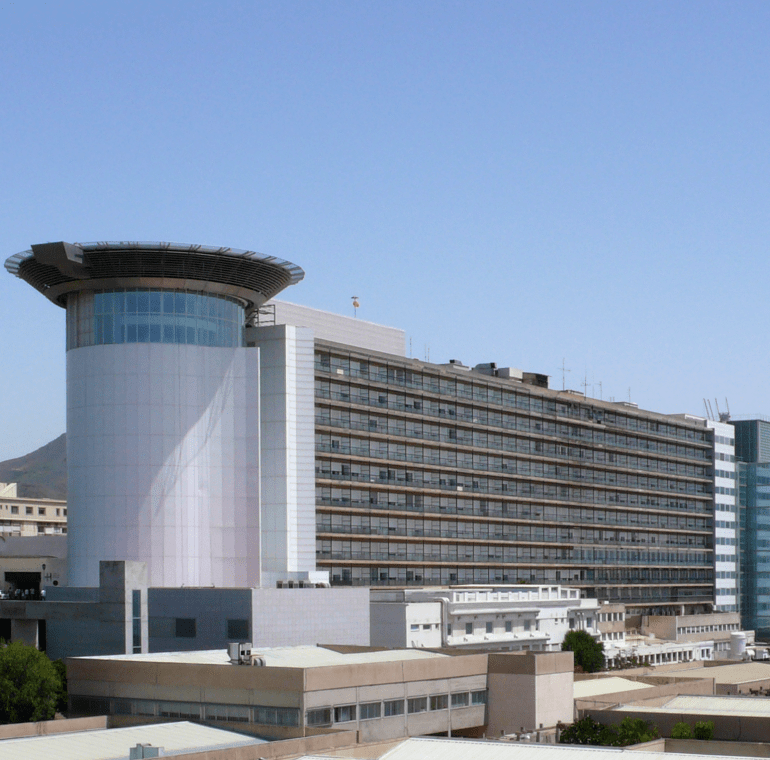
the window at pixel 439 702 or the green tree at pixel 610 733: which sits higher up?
the window at pixel 439 702

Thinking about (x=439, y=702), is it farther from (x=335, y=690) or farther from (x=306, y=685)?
(x=306, y=685)

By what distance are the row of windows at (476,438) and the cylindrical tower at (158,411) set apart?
14.0 metres

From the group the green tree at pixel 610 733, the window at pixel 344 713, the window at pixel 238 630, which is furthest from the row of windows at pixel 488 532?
the window at pixel 344 713

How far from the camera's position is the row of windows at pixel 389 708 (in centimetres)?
6762

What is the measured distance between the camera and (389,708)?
7188 cm

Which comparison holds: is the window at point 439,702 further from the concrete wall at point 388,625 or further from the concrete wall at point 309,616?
the concrete wall at point 388,625

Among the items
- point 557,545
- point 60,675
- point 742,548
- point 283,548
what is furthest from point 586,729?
point 742,548

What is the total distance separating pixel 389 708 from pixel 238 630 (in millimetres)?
28402

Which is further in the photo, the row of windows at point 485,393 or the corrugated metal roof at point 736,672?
the row of windows at point 485,393

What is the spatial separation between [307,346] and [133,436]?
18.8 meters

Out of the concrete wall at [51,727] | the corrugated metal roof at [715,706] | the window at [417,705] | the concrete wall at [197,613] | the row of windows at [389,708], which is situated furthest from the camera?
the concrete wall at [197,613]

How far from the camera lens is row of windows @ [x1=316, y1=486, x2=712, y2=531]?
128 metres

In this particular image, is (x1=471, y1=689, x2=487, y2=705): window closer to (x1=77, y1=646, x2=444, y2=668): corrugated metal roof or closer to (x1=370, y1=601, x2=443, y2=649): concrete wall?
(x1=77, y1=646, x2=444, y2=668): corrugated metal roof

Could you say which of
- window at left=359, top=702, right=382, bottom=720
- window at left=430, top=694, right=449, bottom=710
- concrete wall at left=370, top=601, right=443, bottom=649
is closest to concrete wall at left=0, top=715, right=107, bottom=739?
window at left=359, top=702, right=382, bottom=720
